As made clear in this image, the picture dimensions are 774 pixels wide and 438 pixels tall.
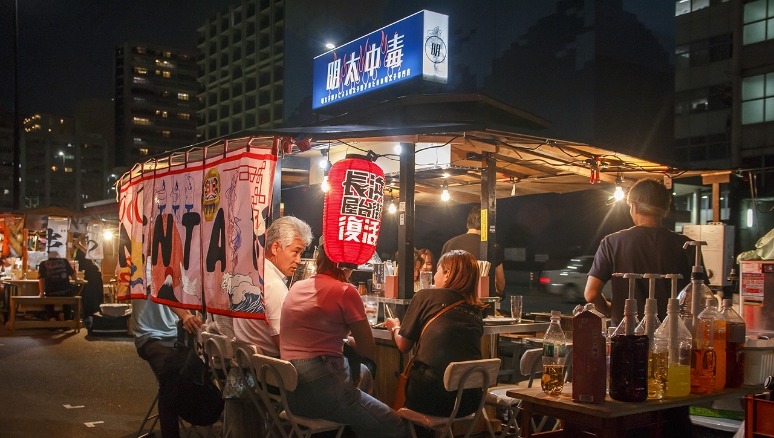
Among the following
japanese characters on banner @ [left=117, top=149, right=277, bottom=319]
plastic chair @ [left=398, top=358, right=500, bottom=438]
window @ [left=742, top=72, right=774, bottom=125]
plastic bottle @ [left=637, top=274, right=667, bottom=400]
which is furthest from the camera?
window @ [left=742, top=72, right=774, bottom=125]

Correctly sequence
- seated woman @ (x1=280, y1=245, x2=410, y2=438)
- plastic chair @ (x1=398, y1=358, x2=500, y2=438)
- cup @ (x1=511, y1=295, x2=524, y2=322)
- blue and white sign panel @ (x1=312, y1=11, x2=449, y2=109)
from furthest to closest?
blue and white sign panel @ (x1=312, y1=11, x2=449, y2=109) → cup @ (x1=511, y1=295, x2=524, y2=322) → seated woman @ (x1=280, y1=245, x2=410, y2=438) → plastic chair @ (x1=398, y1=358, x2=500, y2=438)

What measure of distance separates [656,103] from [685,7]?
4826 millimetres

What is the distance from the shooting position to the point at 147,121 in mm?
128625

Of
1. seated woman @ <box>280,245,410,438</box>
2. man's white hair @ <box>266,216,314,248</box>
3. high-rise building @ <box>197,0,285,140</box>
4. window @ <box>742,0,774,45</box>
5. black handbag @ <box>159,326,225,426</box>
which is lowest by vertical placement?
black handbag @ <box>159,326,225,426</box>

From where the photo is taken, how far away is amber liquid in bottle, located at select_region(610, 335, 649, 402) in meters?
2.52

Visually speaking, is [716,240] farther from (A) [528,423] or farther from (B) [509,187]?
(A) [528,423]

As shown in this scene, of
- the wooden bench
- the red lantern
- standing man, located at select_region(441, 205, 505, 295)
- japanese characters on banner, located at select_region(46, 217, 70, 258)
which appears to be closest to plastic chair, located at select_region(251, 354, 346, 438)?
the red lantern

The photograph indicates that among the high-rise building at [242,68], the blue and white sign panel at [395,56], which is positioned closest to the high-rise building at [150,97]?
the high-rise building at [242,68]

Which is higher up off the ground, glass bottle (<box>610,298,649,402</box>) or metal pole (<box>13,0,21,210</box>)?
metal pole (<box>13,0,21,210</box>)

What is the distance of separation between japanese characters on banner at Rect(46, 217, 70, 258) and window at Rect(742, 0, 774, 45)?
28390mm

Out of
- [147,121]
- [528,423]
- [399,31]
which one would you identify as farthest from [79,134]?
[528,423]

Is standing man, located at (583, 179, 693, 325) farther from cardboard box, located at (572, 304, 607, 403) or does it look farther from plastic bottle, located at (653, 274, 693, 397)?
cardboard box, located at (572, 304, 607, 403)

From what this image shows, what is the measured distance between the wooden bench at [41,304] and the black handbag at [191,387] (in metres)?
10.4

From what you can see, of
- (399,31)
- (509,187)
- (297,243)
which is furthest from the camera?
(399,31)
